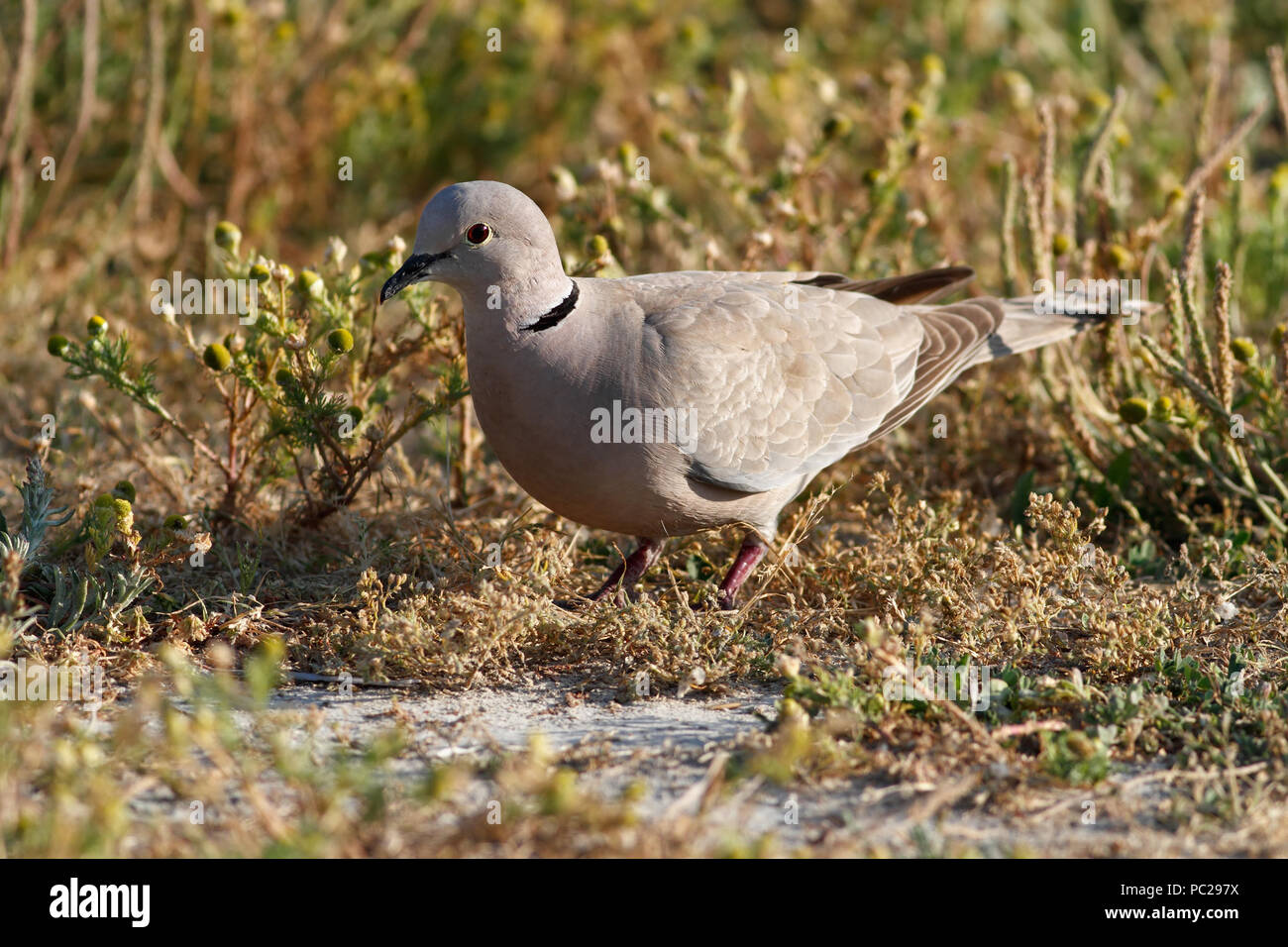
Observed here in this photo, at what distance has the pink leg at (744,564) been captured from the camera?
4.50m

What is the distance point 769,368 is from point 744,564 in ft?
2.24

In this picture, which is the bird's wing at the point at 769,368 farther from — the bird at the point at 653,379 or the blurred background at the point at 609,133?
the blurred background at the point at 609,133

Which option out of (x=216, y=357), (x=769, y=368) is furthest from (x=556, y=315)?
(x=216, y=357)

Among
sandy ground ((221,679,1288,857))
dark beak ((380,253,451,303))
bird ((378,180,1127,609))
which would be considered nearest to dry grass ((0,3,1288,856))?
sandy ground ((221,679,1288,857))

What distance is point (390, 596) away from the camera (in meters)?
4.24

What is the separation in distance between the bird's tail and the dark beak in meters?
2.15

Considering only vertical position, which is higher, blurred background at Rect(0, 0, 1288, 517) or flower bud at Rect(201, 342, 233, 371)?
blurred background at Rect(0, 0, 1288, 517)

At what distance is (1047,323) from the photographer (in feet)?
16.2

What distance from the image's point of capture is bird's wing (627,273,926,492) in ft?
13.7

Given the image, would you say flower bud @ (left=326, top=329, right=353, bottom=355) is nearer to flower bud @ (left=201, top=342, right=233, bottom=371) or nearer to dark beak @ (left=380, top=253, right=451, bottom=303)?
dark beak @ (left=380, top=253, right=451, bottom=303)

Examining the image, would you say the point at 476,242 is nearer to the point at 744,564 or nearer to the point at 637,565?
the point at 637,565

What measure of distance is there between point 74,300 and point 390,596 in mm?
2977

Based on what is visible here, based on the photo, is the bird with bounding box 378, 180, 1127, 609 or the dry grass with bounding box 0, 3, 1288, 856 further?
the bird with bounding box 378, 180, 1127, 609

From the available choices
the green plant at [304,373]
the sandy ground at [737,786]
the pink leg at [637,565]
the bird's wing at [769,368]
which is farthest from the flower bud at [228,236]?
the pink leg at [637,565]
